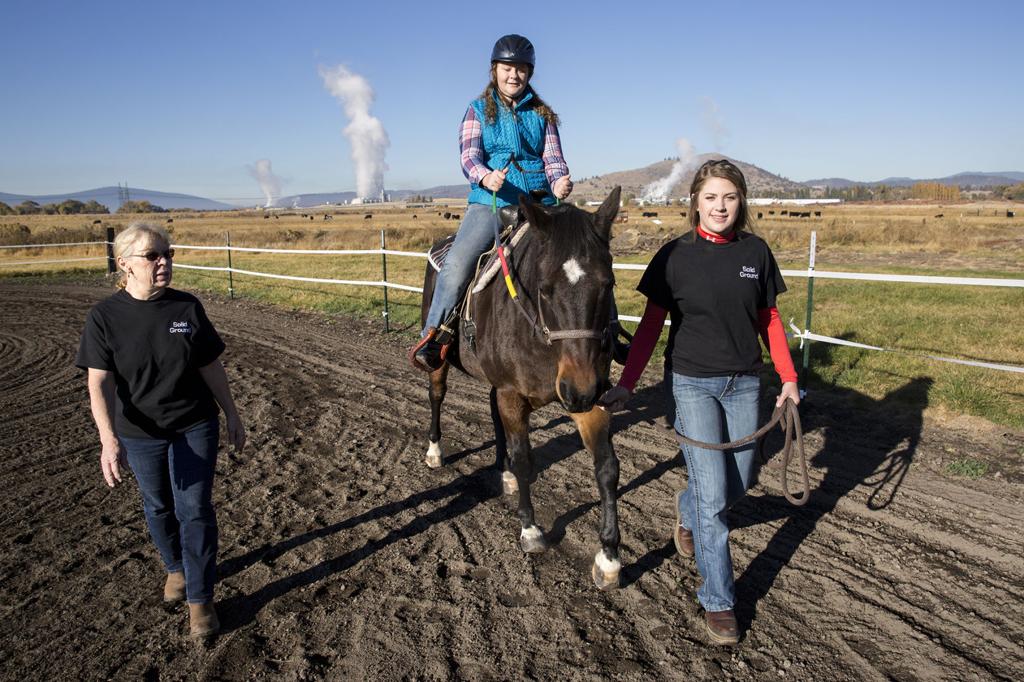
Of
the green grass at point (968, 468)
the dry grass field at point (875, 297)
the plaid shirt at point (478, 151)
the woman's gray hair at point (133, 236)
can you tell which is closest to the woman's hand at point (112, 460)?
the woman's gray hair at point (133, 236)

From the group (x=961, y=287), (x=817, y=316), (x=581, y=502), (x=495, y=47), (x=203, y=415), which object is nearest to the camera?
(x=203, y=415)

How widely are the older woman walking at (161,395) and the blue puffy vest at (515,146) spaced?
217 centimetres

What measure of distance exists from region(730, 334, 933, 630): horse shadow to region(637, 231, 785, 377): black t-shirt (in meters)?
1.29

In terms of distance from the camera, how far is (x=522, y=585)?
3.53m

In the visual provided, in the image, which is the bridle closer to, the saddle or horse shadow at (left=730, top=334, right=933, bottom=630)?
the saddle

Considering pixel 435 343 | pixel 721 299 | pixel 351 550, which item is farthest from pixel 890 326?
pixel 351 550

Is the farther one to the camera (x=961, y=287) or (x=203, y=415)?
(x=961, y=287)

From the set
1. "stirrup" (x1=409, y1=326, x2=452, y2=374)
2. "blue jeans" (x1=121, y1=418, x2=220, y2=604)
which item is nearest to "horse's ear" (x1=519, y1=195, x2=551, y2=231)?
"stirrup" (x1=409, y1=326, x2=452, y2=374)

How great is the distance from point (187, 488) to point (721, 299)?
8.66 ft

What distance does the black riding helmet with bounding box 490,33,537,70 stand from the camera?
13.8 ft

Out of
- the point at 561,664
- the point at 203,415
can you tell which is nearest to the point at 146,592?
the point at 203,415

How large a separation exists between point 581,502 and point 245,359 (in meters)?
6.14

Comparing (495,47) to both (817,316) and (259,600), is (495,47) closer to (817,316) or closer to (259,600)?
(259,600)

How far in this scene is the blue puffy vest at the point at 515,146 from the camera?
4.37 meters
